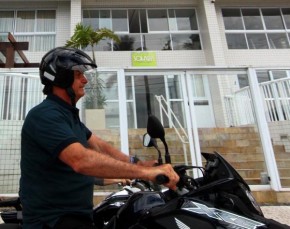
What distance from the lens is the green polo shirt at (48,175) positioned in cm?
151

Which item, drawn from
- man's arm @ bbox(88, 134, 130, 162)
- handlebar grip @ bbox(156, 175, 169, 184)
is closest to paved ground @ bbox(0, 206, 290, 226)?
man's arm @ bbox(88, 134, 130, 162)

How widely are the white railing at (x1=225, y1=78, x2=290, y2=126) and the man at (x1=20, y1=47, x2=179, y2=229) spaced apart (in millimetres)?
4777

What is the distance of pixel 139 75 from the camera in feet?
18.8

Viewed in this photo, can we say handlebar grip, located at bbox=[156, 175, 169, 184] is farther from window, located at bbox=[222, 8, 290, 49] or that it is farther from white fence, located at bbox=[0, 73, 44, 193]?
window, located at bbox=[222, 8, 290, 49]

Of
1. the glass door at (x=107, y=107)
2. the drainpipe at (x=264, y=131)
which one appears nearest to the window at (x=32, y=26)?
the glass door at (x=107, y=107)

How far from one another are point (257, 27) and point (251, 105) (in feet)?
33.7

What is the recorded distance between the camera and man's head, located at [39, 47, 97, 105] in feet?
5.65

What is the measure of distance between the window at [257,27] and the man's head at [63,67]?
13561 millimetres

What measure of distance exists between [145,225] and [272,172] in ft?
15.4

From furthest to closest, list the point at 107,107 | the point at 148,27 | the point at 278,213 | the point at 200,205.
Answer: the point at 148,27 → the point at 107,107 → the point at 278,213 → the point at 200,205

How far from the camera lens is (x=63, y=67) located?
5.62ft

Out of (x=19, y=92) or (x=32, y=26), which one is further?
(x=32, y=26)

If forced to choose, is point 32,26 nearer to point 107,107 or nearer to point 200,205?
point 107,107

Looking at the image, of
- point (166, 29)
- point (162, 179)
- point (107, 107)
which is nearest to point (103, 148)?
point (162, 179)
